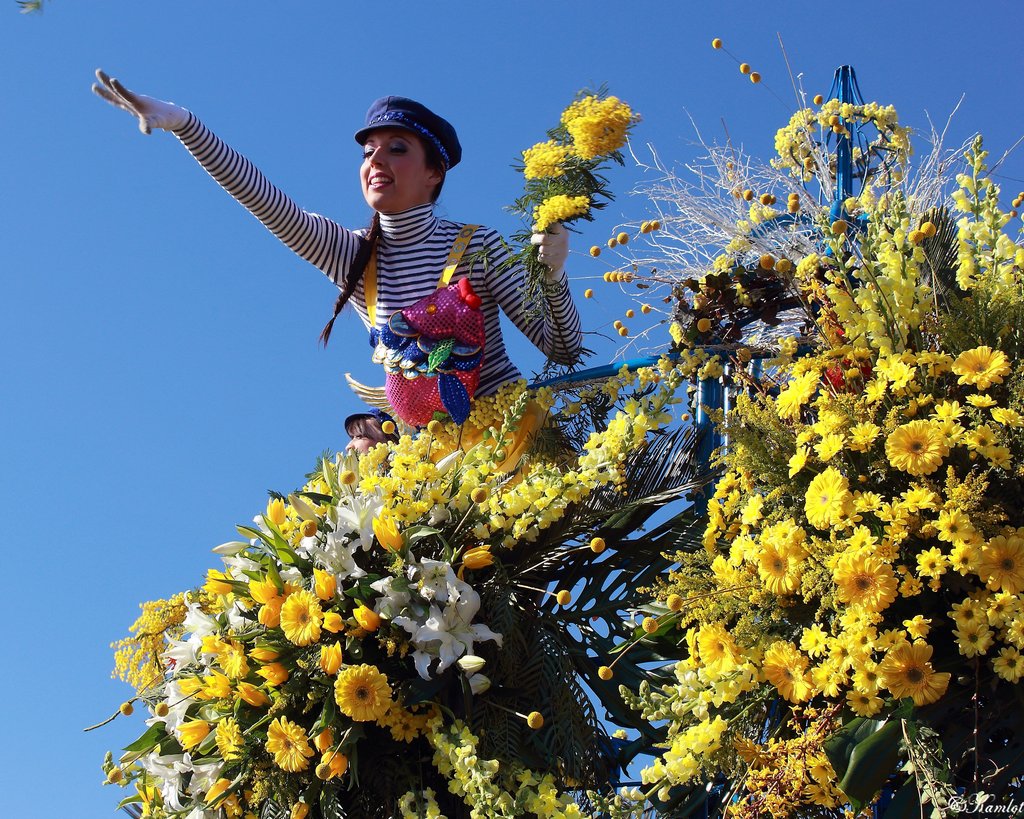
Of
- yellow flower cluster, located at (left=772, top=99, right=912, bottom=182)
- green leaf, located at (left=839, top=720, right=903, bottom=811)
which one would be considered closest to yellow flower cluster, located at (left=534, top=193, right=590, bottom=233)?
yellow flower cluster, located at (left=772, top=99, right=912, bottom=182)

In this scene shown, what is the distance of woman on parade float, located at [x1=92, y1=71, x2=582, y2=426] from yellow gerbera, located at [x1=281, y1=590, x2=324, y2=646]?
33.1 inches

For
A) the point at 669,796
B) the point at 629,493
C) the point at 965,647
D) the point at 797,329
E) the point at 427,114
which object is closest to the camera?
the point at 965,647

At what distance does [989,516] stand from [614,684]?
94 cm

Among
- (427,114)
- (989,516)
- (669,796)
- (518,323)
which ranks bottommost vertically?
(669,796)

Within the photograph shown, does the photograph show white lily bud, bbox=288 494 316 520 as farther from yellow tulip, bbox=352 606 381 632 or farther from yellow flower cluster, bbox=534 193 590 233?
yellow flower cluster, bbox=534 193 590 233

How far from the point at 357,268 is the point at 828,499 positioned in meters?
1.76

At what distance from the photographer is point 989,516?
2264 millimetres

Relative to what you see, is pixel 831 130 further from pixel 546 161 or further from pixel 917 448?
pixel 917 448

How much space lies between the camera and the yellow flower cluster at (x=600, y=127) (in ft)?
10.5

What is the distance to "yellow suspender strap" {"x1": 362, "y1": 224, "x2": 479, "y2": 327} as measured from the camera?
3592mm

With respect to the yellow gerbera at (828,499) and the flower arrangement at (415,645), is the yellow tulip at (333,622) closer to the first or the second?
the flower arrangement at (415,645)

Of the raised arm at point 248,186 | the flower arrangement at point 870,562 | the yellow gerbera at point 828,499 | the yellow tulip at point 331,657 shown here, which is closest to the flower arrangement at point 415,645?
the yellow tulip at point 331,657

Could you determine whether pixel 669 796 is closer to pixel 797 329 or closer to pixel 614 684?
pixel 614 684

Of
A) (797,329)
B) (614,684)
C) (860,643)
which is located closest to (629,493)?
(614,684)
